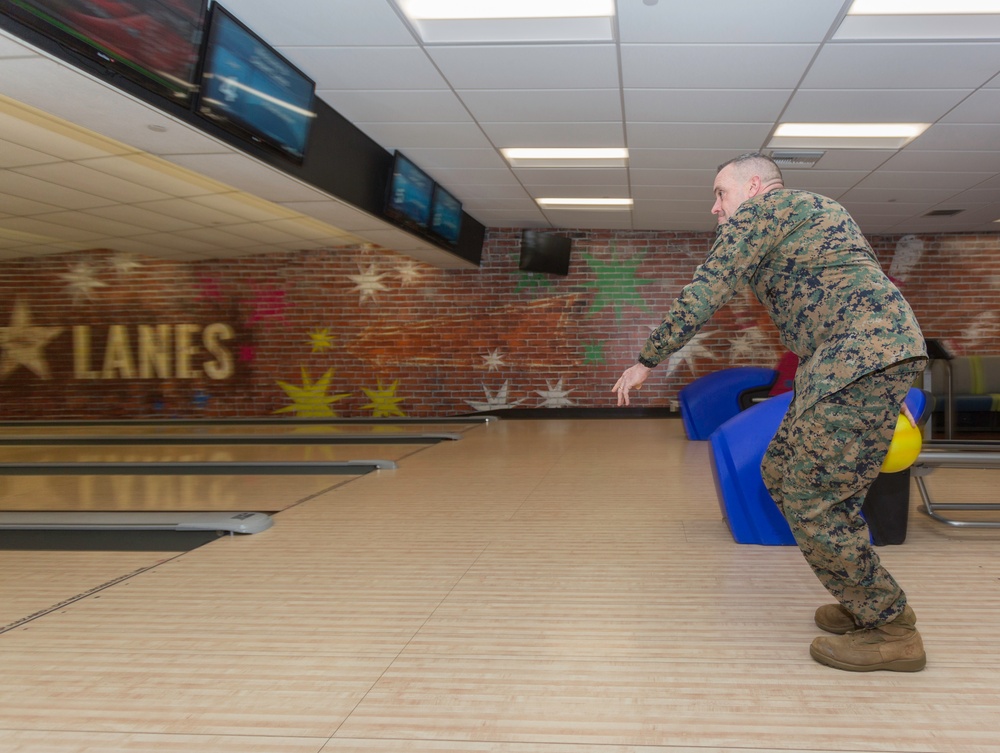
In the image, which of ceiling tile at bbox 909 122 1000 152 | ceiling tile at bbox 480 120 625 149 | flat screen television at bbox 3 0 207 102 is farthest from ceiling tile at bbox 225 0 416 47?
ceiling tile at bbox 909 122 1000 152

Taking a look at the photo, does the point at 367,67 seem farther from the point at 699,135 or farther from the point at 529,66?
the point at 699,135

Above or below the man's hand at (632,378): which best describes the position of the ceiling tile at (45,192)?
above

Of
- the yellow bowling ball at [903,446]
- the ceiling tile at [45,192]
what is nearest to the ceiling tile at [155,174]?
the ceiling tile at [45,192]

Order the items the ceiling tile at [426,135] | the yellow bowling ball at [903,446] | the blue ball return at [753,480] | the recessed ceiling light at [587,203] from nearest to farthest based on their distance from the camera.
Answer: the yellow bowling ball at [903,446] → the blue ball return at [753,480] → the ceiling tile at [426,135] → the recessed ceiling light at [587,203]

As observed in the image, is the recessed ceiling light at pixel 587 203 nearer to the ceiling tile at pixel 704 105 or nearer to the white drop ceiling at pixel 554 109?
the white drop ceiling at pixel 554 109

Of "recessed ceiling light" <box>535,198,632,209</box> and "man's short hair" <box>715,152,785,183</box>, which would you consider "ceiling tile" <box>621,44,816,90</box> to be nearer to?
"man's short hair" <box>715,152,785,183</box>

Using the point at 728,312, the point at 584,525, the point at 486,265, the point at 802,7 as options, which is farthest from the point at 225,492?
the point at 728,312

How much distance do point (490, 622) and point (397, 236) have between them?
492cm

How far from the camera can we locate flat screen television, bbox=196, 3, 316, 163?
10.6 ft

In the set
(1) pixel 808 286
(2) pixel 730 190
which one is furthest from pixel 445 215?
(1) pixel 808 286

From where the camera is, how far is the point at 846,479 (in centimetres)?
164

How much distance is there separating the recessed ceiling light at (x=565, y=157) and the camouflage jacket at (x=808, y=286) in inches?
145

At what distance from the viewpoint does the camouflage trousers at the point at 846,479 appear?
63.6 inches

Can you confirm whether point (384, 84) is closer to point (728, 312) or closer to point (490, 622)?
point (490, 622)
